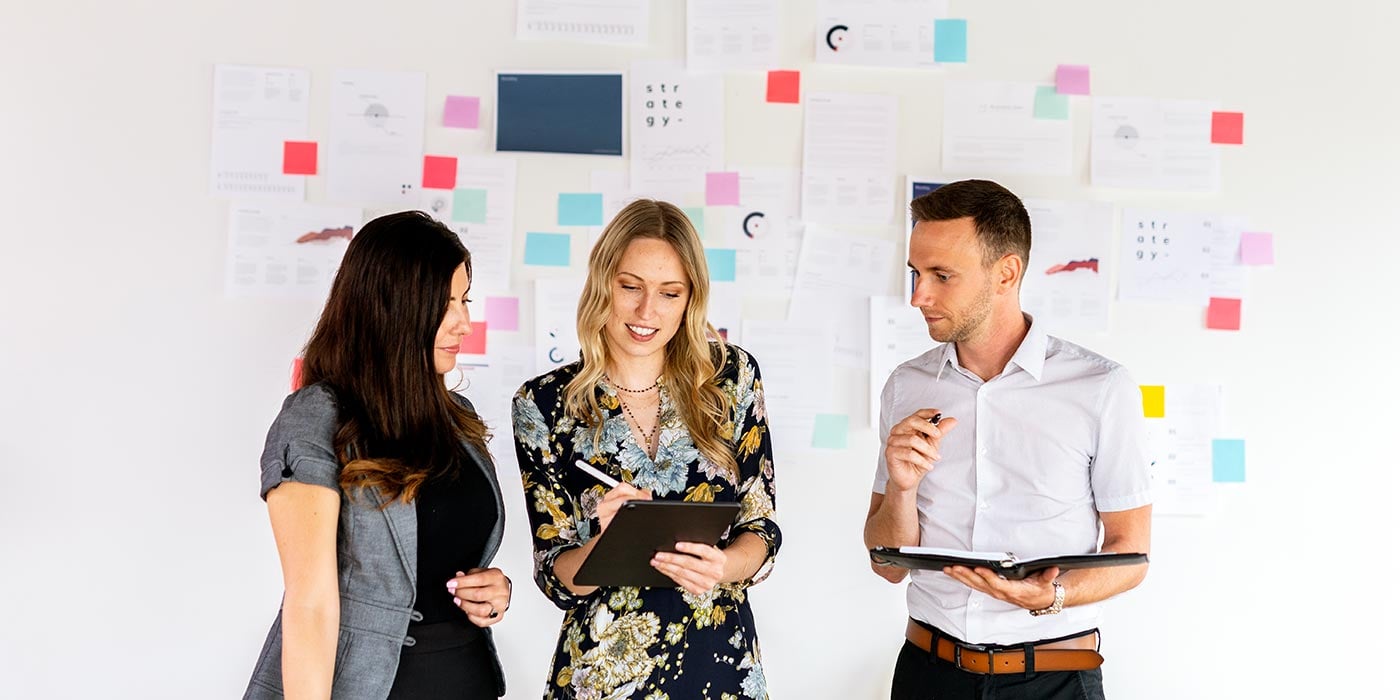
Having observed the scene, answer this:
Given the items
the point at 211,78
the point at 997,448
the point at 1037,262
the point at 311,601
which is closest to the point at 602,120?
the point at 211,78

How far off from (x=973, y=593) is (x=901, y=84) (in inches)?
56.7

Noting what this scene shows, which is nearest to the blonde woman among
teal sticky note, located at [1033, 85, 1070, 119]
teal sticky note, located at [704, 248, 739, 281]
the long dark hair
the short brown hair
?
the long dark hair

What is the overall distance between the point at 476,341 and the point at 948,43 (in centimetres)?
143

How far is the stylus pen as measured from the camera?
6.17 feet

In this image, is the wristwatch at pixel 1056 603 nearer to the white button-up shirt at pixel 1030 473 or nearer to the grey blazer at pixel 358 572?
the white button-up shirt at pixel 1030 473

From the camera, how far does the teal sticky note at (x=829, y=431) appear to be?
285 cm

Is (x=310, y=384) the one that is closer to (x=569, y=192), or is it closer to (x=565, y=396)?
(x=565, y=396)

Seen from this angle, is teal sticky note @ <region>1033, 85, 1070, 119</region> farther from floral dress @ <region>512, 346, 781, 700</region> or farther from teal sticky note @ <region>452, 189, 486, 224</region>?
teal sticky note @ <region>452, 189, 486, 224</region>

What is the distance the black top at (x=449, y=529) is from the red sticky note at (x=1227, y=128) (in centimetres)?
215

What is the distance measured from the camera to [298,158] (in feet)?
9.17

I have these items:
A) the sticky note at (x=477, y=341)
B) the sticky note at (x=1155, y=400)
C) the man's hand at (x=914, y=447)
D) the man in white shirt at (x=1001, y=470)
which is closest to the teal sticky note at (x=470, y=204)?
the sticky note at (x=477, y=341)

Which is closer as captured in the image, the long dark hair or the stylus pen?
the long dark hair

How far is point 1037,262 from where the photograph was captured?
2.88 metres

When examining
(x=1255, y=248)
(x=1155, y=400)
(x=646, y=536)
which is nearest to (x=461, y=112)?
(x=646, y=536)
